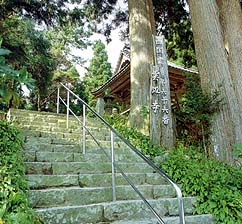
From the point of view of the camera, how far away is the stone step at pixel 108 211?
254cm

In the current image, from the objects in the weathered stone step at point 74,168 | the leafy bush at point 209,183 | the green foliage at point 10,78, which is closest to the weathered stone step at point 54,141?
the weathered stone step at point 74,168

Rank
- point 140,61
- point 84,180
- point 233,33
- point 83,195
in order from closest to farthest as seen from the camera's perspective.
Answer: point 83,195
point 84,180
point 233,33
point 140,61

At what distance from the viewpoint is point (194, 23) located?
5.81 meters

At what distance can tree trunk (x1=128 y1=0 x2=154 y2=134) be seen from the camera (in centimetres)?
623

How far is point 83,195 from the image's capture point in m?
2.97

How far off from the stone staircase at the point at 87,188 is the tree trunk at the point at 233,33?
3.08m

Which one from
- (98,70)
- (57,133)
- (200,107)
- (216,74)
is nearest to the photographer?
(57,133)

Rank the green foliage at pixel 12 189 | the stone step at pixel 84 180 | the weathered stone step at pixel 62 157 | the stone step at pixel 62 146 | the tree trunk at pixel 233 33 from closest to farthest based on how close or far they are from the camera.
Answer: the green foliage at pixel 12 189 < the stone step at pixel 84 180 < the weathered stone step at pixel 62 157 < the stone step at pixel 62 146 < the tree trunk at pixel 233 33

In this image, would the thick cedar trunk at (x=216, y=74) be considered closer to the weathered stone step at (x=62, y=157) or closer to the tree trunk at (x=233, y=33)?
the tree trunk at (x=233, y=33)

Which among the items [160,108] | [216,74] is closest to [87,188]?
[160,108]

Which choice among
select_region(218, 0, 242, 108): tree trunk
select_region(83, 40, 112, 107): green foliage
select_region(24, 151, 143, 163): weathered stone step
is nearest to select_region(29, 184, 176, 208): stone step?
select_region(24, 151, 143, 163): weathered stone step

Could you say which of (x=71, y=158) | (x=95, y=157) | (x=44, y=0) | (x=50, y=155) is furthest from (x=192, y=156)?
(x=44, y=0)

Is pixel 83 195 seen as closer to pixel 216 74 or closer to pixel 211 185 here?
pixel 211 185

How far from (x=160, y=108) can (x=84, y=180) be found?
7.56ft
